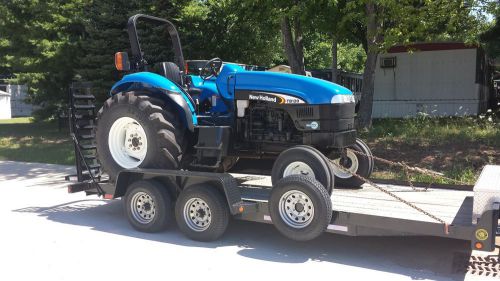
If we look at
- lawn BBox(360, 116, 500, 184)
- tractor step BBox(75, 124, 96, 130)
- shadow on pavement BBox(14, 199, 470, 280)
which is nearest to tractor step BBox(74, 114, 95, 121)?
tractor step BBox(75, 124, 96, 130)

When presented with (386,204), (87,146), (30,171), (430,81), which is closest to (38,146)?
(30,171)

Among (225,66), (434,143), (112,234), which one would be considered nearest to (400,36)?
(434,143)

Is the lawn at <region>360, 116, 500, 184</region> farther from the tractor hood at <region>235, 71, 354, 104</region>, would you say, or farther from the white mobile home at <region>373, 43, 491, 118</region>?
the white mobile home at <region>373, 43, 491, 118</region>

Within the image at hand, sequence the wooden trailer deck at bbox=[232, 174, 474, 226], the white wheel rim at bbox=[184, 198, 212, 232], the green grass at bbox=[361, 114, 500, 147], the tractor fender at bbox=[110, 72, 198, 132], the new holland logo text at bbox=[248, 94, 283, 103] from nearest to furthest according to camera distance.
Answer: the wooden trailer deck at bbox=[232, 174, 474, 226] < the white wheel rim at bbox=[184, 198, 212, 232] < the new holland logo text at bbox=[248, 94, 283, 103] < the tractor fender at bbox=[110, 72, 198, 132] < the green grass at bbox=[361, 114, 500, 147]

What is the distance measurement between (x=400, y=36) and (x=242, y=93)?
5704 mm

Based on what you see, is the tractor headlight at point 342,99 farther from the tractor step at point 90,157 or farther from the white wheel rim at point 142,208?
the tractor step at point 90,157

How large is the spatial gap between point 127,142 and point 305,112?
2.50 meters

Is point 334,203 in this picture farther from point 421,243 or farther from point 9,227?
point 9,227

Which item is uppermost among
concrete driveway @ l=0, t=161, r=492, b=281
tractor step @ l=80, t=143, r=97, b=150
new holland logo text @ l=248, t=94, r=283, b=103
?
new holland logo text @ l=248, t=94, r=283, b=103

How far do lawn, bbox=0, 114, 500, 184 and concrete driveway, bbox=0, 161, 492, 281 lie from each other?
3147 mm

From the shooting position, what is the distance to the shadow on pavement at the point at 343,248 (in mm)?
5023

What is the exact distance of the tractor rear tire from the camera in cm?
629

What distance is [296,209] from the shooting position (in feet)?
17.0

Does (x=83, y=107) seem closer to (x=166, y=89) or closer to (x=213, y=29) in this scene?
(x=166, y=89)
